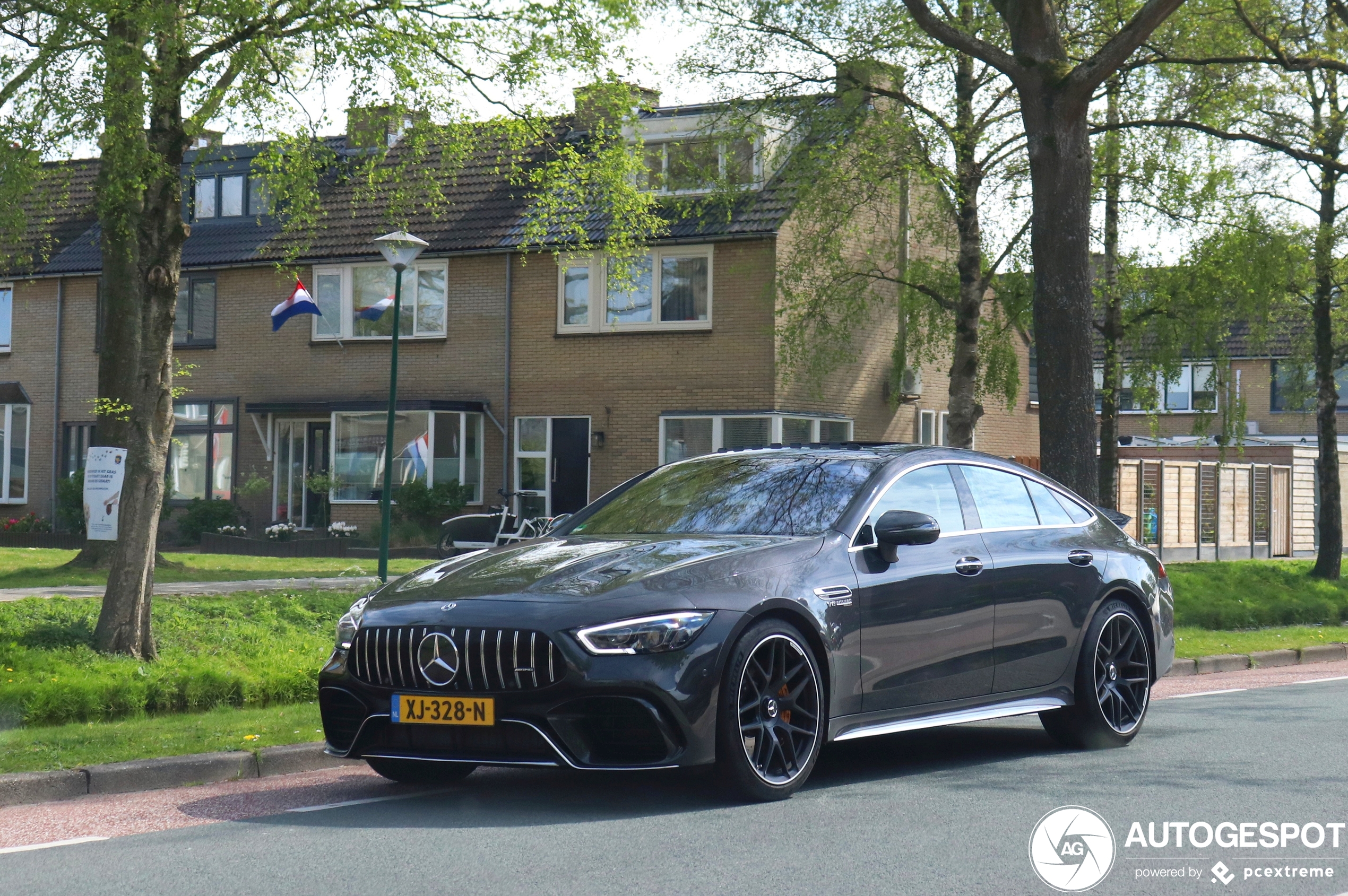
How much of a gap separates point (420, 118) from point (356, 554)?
15.2 metres

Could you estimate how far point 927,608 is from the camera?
24.7 feet

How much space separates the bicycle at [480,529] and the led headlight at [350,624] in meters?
19.3

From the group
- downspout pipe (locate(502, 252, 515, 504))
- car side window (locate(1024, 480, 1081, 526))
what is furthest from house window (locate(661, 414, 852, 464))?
car side window (locate(1024, 480, 1081, 526))

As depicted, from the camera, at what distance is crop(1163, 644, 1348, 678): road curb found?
567 inches

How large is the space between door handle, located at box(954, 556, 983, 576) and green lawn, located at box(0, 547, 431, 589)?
36.3 feet

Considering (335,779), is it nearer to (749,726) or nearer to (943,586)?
(749,726)

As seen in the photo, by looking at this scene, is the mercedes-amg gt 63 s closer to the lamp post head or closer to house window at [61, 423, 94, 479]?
the lamp post head

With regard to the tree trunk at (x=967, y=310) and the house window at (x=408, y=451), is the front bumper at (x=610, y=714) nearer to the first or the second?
the tree trunk at (x=967, y=310)

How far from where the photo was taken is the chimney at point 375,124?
1244 centimetres

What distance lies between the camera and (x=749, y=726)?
6555 millimetres

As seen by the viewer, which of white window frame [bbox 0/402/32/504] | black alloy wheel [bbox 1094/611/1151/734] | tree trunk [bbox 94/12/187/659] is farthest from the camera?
white window frame [bbox 0/402/32/504]

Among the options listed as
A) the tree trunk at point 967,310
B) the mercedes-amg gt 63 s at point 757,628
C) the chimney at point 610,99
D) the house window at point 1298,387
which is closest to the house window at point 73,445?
the tree trunk at point 967,310

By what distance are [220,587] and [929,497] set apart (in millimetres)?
10004

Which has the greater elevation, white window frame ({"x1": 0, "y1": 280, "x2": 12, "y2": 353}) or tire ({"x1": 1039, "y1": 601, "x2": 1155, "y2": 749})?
white window frame ({"x1": 0, "y1": 280, "x2": 12, "y2": 353})
